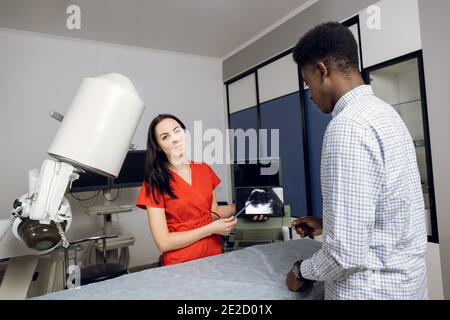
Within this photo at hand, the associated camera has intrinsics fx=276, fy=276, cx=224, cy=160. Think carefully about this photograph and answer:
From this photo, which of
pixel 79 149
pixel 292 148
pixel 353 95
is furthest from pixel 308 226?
pixel 292 148

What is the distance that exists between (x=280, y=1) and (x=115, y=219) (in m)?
2.96

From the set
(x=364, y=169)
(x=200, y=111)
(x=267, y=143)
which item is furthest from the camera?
(x=200, y=111)

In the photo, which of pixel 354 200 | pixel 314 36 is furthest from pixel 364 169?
pixel 314 36

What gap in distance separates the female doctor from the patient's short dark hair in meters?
0.83

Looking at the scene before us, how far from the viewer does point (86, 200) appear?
3104 mm

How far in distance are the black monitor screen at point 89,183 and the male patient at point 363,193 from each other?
248 centimetres

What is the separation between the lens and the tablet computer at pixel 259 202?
168cm

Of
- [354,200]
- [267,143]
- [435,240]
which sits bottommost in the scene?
[435,240]

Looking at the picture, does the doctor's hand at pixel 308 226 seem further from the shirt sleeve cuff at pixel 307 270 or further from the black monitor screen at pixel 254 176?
the black monitor screen at pixel 254 176

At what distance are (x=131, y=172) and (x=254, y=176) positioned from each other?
138 centimetres

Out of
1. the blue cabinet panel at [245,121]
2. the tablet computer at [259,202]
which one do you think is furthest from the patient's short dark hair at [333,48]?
the blue cabinet panel at [245,121]

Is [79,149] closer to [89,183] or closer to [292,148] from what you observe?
[89,183]

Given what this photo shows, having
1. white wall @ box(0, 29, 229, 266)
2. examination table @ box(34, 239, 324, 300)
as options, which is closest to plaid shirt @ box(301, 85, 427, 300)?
examination table @ box(34, 239, 324, 300)

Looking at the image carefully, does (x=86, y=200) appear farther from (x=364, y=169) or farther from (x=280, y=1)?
(x=364, y=169)
